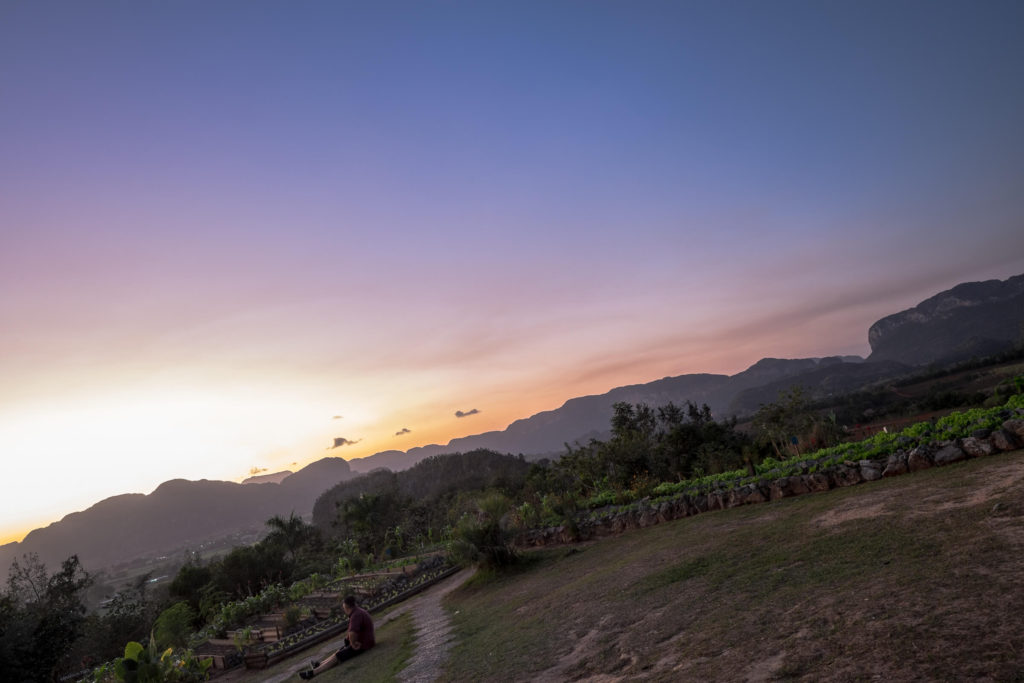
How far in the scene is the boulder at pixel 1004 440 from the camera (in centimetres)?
799

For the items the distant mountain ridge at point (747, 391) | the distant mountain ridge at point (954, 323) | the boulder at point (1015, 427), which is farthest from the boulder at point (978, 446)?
the distant mountain ridge at point (954, 323)

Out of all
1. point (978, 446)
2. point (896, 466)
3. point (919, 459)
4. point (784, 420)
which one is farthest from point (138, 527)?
point (978, 446)

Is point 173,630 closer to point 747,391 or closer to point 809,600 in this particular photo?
point 809,600

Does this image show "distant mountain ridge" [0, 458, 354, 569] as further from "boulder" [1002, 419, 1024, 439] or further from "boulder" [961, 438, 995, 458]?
"boulder" [1002, 419, 1024, 439]

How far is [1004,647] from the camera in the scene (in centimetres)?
318

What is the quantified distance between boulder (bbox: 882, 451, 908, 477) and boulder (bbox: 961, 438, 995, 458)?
0.86 metres

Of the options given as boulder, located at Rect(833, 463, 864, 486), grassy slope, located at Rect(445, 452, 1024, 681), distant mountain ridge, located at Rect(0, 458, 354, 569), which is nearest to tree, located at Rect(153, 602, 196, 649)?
grassy slope, located at Rect(445, 452, 1024, 681)

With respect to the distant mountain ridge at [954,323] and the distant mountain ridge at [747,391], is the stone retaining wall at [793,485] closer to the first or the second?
the distant mountain ridge at [747,391]

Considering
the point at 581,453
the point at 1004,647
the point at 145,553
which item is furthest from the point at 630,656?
the point at 145,553

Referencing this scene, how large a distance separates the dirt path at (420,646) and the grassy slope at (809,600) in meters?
0.38

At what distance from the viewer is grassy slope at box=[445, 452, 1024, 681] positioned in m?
3.61

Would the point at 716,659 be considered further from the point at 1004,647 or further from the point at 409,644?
the point at 409,644

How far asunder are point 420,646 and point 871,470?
27.1 feet

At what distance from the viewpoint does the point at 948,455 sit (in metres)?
8.57
